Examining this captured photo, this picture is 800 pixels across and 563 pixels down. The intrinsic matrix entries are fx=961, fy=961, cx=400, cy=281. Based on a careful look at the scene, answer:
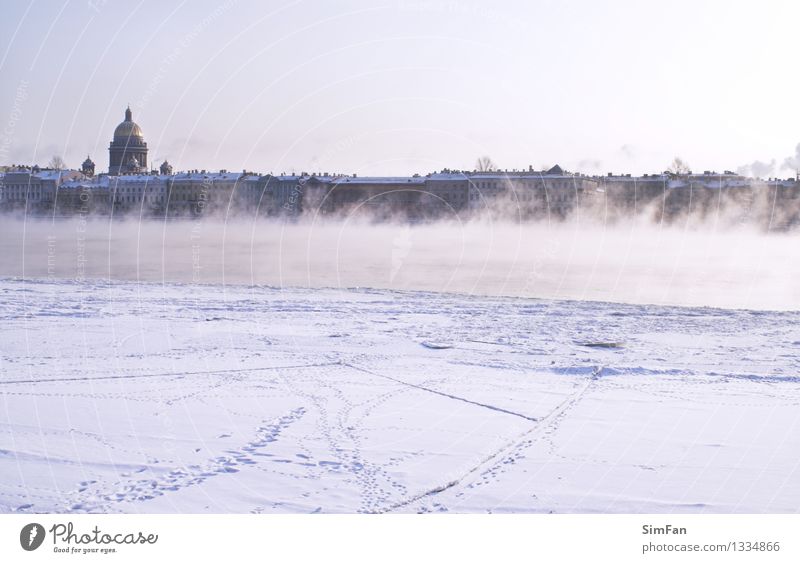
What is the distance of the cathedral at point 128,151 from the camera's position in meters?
90.0

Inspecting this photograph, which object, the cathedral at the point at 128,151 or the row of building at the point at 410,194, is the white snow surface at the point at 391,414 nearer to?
the row of building at the point at 410,194

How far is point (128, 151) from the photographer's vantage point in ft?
298

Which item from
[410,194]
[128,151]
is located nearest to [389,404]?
[410,194]

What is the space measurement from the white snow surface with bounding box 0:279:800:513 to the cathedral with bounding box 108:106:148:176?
78.6 m

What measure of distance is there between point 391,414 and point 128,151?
87298 mm

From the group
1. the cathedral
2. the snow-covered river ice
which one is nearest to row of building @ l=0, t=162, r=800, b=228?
the cathedral

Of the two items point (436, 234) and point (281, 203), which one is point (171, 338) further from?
point (281, 203)

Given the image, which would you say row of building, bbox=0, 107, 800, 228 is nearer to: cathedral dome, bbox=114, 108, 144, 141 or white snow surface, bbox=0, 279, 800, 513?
cathedral dome, bbox=114, 108, 144, 141

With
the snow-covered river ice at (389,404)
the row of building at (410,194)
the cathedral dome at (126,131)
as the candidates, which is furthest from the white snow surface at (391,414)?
the cathedral dome at (126,131)

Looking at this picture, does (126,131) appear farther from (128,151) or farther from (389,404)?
(389,404)

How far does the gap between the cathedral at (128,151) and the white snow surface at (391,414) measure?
7863cm

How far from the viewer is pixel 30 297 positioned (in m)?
16.8

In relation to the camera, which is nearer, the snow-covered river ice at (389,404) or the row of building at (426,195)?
the snow-covered river ice at (389,404)

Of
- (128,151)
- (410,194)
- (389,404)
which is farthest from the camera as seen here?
(128,151)
